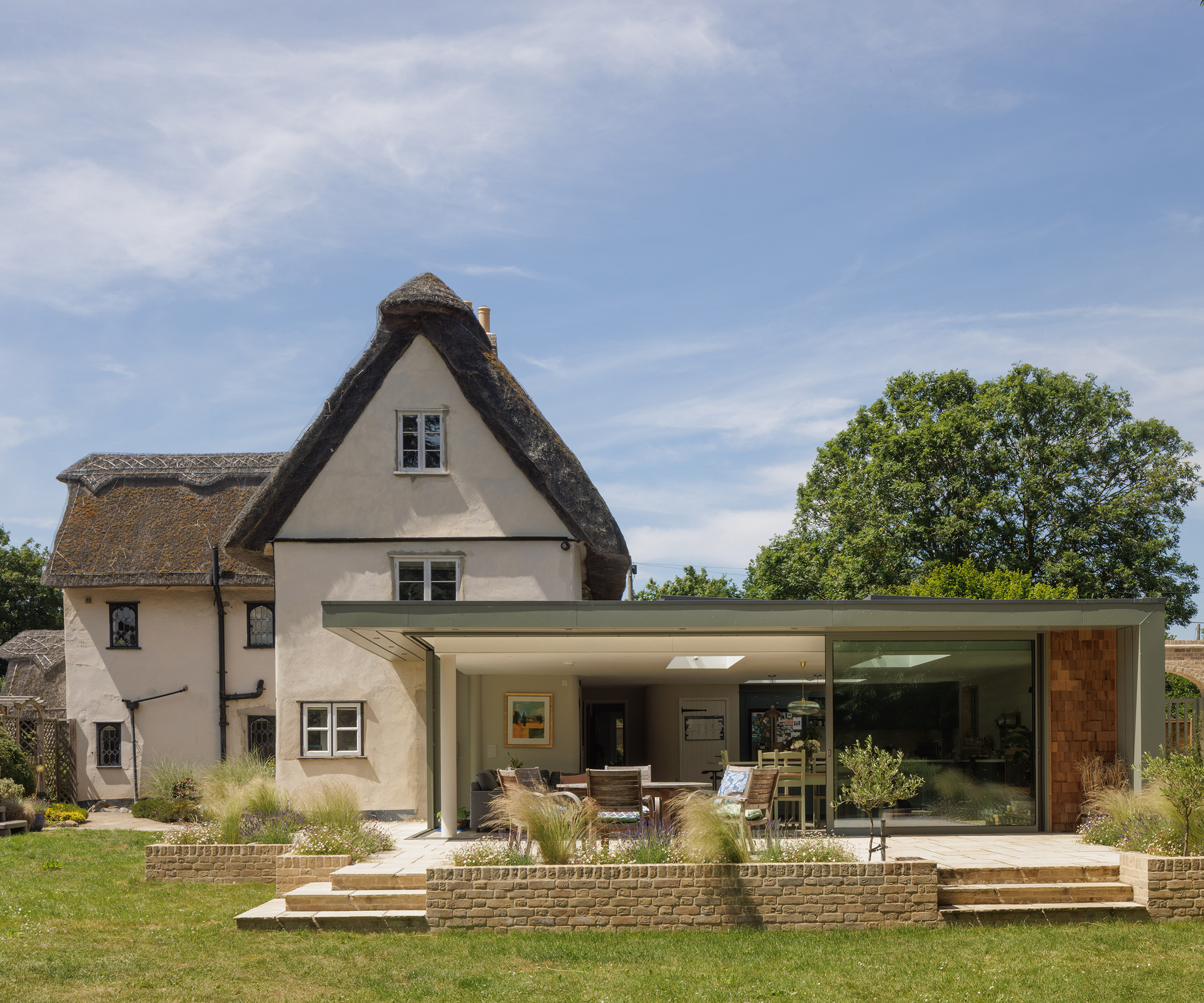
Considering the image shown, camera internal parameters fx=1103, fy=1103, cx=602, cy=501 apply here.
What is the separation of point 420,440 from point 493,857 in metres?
9.71

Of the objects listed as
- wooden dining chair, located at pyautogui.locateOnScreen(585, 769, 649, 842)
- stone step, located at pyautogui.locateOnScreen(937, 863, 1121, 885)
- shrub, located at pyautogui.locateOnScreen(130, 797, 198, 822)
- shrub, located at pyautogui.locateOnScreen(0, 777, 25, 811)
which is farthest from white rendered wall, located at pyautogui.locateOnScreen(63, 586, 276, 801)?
stone step, located at pyautogui.locateOnScreen(937, 863, 1121, 885)

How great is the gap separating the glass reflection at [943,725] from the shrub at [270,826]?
6.23 meters

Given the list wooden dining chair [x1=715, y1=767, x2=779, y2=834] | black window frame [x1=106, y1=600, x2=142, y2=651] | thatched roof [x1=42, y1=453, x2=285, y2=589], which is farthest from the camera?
black window frame [x1=106, y1=600, x2=142, y2=651]

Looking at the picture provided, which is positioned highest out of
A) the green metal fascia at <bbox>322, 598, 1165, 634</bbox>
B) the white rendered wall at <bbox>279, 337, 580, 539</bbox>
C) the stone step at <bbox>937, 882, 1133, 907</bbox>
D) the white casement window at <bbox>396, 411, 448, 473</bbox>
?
the white casement window at <bbox>396, 411, 448, 473</bbox>

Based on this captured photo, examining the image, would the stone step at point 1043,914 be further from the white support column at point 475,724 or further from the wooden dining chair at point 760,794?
the white support column at point 475,724

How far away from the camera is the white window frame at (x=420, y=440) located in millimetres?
18094

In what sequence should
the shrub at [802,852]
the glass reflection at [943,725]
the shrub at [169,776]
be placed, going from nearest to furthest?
the shrub at [802,852] → the glass reflection at [943,725] → the shrub at [169,776]

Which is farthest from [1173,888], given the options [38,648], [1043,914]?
[38,648]

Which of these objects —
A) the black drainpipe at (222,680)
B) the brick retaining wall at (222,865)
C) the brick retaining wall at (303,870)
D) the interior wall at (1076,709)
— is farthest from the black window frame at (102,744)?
the interior wall at (1076,709)

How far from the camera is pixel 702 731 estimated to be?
901 inches

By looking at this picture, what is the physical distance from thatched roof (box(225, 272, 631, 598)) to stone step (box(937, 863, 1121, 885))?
908 cm

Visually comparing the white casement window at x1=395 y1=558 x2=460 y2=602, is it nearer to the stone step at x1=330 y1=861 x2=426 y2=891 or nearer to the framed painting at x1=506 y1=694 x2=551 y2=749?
the framed painting at x1=506 y1=694 x2=551 y2=749

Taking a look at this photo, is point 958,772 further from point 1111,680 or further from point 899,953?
point 899,953

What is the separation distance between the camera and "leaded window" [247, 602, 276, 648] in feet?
78.3
